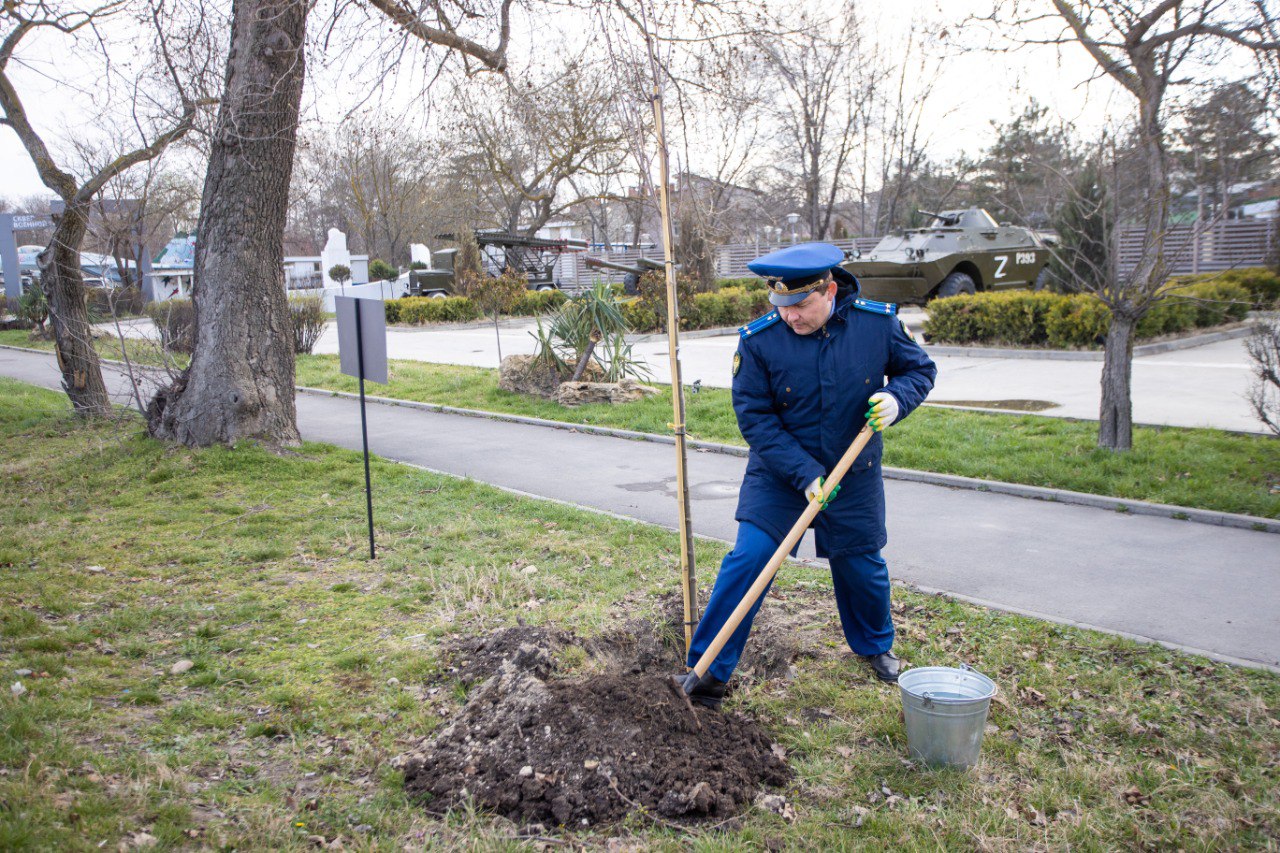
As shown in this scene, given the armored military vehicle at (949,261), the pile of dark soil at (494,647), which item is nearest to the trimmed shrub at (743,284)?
the armored military vehicle at (949,261)

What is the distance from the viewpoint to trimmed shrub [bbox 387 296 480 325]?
2925 centimetres

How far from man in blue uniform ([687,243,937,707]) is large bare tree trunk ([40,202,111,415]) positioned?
11002mm

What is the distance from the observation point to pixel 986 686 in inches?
143

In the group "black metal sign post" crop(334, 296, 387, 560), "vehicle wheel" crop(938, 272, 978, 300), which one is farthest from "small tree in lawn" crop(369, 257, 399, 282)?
"black metal sign post" crop(334, 296, 387, 560)

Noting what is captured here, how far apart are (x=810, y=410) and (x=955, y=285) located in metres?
17.9

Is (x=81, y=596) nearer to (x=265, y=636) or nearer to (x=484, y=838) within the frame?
(x=265, y=636)

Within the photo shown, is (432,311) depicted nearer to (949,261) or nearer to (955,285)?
(949,261)

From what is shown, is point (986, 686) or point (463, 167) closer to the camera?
point (986, 686)

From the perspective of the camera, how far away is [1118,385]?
837 centimetres

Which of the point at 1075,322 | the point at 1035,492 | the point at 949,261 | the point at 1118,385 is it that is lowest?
the point at 1035,492

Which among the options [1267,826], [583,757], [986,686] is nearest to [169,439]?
[583,757]

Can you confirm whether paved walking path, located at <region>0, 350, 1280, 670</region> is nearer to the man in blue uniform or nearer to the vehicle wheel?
the man in blue uniform

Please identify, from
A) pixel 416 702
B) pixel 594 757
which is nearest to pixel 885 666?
→ pixel 594 757

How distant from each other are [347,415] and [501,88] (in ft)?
16.6
